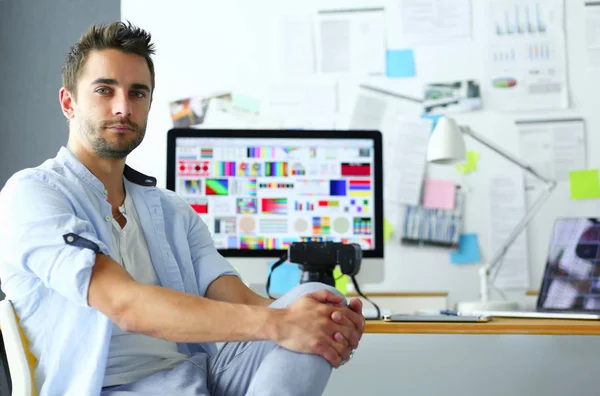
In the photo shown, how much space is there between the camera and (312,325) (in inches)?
42.9

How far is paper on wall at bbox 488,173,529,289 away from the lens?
2654mm

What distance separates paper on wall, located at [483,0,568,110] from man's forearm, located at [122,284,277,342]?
1924 mm

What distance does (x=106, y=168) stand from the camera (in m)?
1.36

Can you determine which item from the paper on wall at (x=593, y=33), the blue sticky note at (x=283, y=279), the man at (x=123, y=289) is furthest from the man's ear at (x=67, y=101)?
the paper on wall at (x=593, y=33)

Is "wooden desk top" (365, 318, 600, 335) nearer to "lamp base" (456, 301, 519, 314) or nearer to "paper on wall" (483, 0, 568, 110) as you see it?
"lamp base" (456, 301, 519, 314)

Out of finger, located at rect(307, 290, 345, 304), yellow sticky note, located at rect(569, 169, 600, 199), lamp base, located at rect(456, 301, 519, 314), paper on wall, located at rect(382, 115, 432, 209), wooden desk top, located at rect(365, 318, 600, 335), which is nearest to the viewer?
finger, located at rect(307, 290, 345, 304)

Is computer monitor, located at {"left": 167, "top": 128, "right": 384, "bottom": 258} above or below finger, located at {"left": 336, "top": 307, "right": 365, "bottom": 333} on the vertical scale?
above

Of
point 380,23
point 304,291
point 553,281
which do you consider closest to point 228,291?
point 304,291

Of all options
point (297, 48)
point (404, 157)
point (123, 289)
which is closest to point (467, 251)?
point (404, 157)

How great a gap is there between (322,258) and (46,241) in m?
0.69

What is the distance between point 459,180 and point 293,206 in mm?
1027

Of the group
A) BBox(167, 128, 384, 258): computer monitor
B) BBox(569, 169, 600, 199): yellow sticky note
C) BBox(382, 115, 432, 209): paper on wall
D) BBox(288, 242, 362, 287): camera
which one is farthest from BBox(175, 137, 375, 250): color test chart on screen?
BBox(569, 169, 600, 199): yellow sticky note

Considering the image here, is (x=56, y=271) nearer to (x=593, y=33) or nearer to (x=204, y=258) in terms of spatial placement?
(x=204, y=258)

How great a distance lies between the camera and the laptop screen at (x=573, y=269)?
1.62 m
